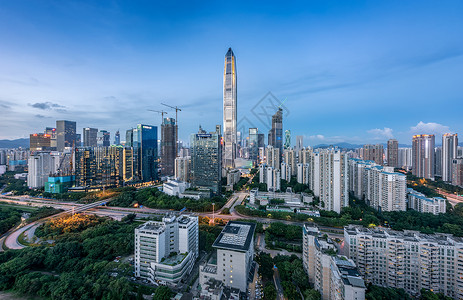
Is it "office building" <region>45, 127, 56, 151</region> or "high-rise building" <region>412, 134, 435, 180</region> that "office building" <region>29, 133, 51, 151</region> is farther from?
"high-rise building" <region>412, 134, 435, 180</region>

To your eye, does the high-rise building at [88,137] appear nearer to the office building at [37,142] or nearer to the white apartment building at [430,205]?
the office building at [37,142]

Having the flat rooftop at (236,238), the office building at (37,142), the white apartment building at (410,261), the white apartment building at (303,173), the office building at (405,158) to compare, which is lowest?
the white apartment building at (410,261)

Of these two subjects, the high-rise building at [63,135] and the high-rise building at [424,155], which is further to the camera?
the high-rise building at [63,135]

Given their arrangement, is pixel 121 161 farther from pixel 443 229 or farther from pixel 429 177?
pixel 429 177

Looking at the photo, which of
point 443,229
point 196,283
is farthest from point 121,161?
point 443,229

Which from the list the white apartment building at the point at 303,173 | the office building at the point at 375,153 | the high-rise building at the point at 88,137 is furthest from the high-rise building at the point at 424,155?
the high-rise building at the point at 88,137

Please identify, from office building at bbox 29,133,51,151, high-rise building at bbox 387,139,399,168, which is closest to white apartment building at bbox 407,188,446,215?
high-rise building at bbox 387,139,399,168

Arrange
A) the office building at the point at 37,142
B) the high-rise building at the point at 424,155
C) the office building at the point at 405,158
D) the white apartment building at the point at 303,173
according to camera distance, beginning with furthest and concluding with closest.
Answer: the office building at the point at 37,142
the office building at the point at 405,158
the white apartment building at the point at 303,173
the high-rise building at the point at 424,155
